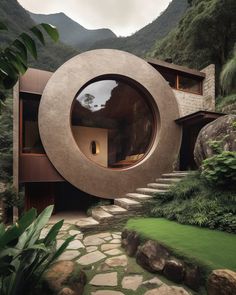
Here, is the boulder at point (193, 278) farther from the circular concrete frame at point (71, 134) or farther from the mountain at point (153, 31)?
the mountain at point (153, 31)

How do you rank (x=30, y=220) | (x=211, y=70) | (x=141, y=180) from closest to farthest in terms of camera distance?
(x=30, y=220) < (x=141, y=180) < (x=211, y=70)

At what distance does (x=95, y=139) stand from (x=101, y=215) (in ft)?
13.6

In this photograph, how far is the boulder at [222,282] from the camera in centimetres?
209

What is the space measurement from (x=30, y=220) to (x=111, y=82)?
644 cm

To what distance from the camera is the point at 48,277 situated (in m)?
2.53

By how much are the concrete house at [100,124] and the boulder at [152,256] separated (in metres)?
3.46

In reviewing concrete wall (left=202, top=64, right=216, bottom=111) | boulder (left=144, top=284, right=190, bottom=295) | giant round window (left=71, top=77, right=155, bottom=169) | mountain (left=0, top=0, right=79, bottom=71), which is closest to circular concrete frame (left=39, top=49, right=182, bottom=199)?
giant round window (left=71, top=77, right=155, bottom=169)

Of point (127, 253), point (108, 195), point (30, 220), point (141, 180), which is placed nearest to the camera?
point (30, 220)

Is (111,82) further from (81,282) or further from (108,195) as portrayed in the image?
(81,282)

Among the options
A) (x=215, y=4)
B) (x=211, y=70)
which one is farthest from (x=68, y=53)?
(x=211, y=70)

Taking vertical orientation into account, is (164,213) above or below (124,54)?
below

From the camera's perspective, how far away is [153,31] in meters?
33.2

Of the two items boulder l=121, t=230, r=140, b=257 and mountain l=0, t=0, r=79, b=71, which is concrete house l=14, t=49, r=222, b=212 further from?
mountain l=0, t=0, r=79, b=71

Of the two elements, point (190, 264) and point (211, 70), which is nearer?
point (190, 264)
